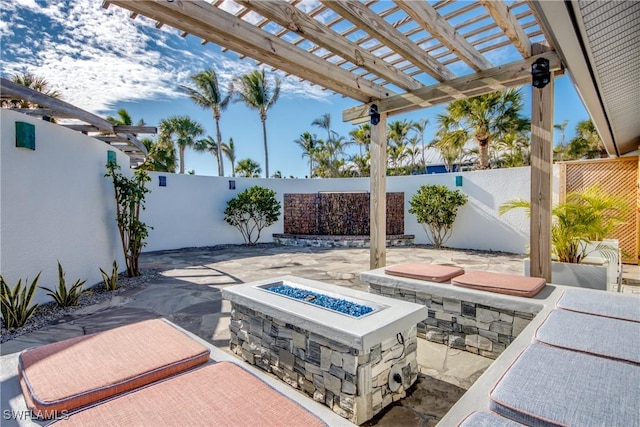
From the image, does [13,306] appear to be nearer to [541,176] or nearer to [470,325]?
[470,325]

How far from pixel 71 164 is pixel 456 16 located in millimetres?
5650

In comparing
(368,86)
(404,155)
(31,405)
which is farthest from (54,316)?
(404,155)

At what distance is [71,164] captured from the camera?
5004 millimetres

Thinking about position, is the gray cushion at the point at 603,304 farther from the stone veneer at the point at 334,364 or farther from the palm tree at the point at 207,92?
the palm tree at the point at 207,92

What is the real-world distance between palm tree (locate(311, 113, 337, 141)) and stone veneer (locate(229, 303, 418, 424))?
24970mm

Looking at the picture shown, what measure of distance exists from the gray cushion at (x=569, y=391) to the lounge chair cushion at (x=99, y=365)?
63.0 inches

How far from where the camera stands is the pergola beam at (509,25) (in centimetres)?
271

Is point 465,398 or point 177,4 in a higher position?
point 177,4

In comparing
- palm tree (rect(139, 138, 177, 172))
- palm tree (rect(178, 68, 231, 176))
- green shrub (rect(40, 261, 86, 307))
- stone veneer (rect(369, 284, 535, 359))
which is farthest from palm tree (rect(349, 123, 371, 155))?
green shrub (rect(40, 261, 86, 307))

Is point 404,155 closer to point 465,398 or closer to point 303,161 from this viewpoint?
point 303,161

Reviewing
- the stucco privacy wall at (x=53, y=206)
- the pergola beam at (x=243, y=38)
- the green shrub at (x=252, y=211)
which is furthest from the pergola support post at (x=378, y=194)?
the green shrub at (x=252, y=211)

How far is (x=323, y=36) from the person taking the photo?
324 centimetres

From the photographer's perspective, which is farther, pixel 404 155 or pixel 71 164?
pixel 404 155

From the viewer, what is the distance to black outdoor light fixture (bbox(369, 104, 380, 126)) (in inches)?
196
